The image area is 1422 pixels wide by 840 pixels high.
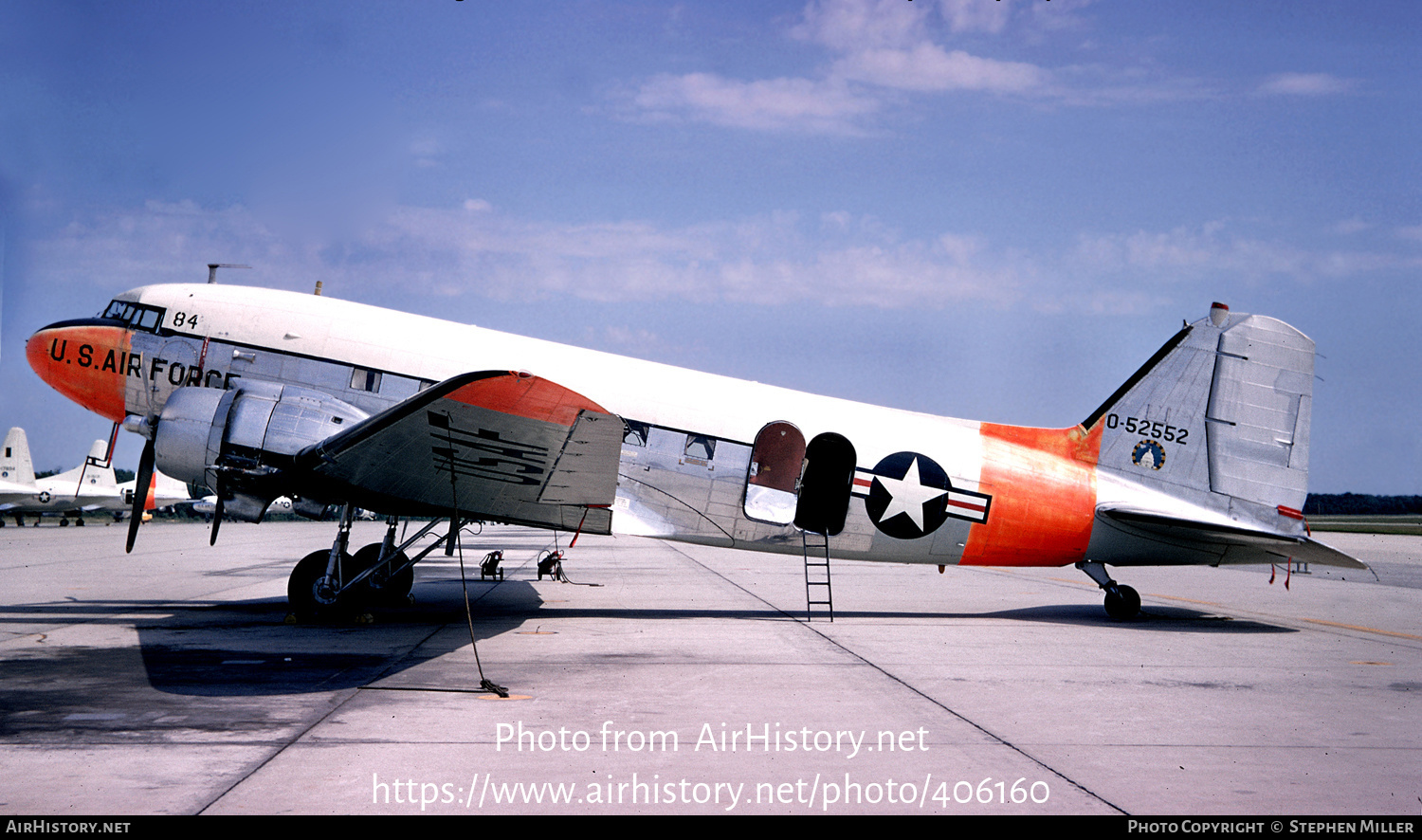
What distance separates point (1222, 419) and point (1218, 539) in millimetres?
1914

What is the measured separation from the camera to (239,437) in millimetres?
11180

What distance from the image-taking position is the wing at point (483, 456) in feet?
29.1

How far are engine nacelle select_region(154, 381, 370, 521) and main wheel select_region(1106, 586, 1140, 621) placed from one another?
11352 millimetres

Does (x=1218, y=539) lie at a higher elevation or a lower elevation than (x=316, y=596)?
higher

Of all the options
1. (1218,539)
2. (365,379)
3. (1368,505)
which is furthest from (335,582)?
(1368,505)

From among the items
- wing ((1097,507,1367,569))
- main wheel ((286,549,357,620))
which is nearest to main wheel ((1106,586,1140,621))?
wing ((1097,507,1367,569))

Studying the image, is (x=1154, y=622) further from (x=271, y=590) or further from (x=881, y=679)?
(x=271, y=590)

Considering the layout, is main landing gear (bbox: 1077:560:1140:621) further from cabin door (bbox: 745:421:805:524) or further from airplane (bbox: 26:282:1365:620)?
cabin door (bbox: 745:421:805:524)

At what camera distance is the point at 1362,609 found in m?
16.2

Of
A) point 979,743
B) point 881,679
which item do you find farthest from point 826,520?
point 979,743

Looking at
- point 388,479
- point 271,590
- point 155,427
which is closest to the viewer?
point 388,479

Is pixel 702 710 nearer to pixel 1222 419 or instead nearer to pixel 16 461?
pixel 1222 419

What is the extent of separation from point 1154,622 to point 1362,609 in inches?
216

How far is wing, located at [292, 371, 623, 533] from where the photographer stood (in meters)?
8.88
